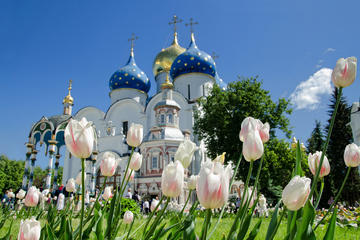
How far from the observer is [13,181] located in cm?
3975

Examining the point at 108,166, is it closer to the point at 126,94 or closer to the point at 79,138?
the point at 79,138

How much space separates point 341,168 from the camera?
2622 centimetres

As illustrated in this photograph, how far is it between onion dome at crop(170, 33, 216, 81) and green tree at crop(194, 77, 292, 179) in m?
9.29

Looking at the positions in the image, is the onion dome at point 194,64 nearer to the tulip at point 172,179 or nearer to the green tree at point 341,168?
the green tree at point 341,168

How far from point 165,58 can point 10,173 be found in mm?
28444

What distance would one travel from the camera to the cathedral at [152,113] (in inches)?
801

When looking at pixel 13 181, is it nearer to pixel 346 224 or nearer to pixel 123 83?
pixel 123 83

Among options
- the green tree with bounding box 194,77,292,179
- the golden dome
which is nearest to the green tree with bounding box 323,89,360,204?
the green tree with bounding box 194,77,292,179

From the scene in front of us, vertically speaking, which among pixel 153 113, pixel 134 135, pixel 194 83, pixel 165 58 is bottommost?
pixel 134 135

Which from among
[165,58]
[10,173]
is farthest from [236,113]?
[10,173]

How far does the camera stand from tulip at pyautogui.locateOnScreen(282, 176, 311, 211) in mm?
1146

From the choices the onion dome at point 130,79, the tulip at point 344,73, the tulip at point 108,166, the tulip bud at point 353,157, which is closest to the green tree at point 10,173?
the onion dome at point 130,79

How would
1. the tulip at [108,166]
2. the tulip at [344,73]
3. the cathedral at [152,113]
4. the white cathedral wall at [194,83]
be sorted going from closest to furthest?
the tulip at [344,73] → the tulip at [108,166] → the cathedral at [152,113] → the white cathedral wall at [194,83]

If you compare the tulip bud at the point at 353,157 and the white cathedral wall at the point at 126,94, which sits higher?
the white cathedral wall at the point at 126,94
